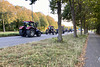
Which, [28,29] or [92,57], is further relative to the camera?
[28,29]

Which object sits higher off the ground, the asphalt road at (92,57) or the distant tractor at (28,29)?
the distant tractor at (28,29)

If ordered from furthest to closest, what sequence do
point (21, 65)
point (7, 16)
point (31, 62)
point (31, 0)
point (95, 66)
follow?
point (7, 16)
point (31, 0)
point (95, 66)
point (31, 62)
point (21, 65)

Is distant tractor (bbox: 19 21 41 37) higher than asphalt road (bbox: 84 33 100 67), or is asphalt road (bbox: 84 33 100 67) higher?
distant tractor (bbox: 19 21 41 37)

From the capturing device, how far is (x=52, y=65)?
343 cm

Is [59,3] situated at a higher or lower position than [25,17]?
lower

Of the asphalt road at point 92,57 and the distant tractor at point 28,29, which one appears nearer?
the asphalt road at point 92,57

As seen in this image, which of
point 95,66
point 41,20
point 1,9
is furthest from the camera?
point 41,20

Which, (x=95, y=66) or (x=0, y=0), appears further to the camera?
(x=0, y=0)

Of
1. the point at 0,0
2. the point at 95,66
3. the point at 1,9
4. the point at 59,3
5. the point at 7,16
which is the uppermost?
the point at 0,0

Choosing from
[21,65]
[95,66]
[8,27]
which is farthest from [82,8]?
[8,27]

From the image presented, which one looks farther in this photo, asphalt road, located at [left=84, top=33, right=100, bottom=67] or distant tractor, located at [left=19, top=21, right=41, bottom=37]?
distant tractor, located at [left=19, top=21, right=41, bottom=37]

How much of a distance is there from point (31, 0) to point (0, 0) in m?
27.9

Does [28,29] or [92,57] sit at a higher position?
[28,29]

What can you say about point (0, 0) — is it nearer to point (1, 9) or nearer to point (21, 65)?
point (1, 9)
